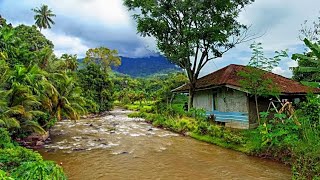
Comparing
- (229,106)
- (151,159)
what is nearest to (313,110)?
(151,159)

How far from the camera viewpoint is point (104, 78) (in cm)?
3803

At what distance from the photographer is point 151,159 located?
12414 millimetres

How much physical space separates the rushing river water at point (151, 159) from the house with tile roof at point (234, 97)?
3.56m

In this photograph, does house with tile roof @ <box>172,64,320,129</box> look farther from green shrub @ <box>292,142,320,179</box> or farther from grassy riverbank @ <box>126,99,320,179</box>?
green shrub @ <box>292,142,320,179</box>

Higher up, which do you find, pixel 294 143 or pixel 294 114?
pixel 294 114

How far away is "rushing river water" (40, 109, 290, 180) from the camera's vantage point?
10070mm

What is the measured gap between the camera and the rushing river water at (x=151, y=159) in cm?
1007

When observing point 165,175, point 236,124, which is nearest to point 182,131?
point 236,124

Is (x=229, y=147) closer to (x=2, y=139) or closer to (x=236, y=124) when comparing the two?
(x=236, y=124)

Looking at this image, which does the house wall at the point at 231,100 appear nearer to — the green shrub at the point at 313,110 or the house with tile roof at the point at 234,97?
the house with tile roof at the point at 234,97

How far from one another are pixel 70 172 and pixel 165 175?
3.39 meters

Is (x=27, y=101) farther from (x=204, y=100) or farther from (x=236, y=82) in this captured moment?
(x=204, y=100)

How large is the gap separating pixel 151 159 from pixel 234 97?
840 centimetres

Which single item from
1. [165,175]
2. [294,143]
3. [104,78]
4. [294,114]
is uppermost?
[104,78]
